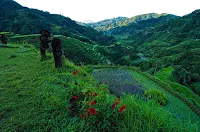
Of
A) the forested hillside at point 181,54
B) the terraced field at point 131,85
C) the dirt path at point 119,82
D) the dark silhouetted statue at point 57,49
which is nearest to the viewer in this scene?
the dark silhouetted statue at point 57,49

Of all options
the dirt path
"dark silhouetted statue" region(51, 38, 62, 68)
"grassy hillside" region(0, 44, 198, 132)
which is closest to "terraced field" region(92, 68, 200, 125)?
the dirt path

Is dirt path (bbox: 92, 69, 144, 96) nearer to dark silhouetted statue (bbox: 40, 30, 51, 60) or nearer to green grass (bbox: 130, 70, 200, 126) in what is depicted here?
green grass (bbox: 130, 70, 200, 126)

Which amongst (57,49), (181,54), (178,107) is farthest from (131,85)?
(181,54)

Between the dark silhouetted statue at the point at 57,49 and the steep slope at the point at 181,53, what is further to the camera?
the steep slope at the point at 181,53

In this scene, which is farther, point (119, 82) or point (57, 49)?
point (119, 82)

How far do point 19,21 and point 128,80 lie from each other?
237 ft

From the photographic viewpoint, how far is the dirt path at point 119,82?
8484 mm

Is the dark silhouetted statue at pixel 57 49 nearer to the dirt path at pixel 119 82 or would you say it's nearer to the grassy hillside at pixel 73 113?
the grassy hillside at pixel 73 113

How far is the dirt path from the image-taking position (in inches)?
334

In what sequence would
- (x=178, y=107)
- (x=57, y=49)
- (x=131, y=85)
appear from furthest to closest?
(x=131, y=85) → (x=178, y=107) → (x=57, y=49)

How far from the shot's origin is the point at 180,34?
105 meters

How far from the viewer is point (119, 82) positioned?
9.72 meters

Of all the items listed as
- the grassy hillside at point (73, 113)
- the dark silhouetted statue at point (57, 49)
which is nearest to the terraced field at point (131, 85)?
the dark silhouetted statue at point (57, 49)

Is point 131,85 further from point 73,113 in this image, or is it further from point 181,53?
point 181,53
